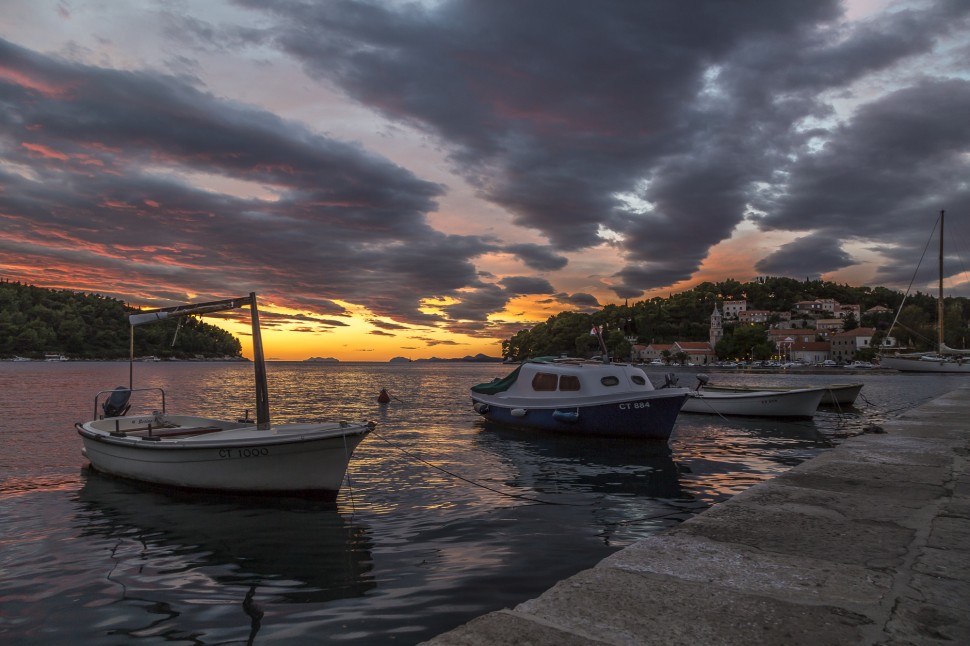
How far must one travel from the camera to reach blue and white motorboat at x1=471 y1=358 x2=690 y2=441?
65.8 feet

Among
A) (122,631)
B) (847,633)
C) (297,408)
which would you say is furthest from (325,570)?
(297,408)

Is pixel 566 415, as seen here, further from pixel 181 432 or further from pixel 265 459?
pixel 181 432

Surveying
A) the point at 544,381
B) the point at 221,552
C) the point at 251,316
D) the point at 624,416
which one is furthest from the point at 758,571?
the point at 544,381

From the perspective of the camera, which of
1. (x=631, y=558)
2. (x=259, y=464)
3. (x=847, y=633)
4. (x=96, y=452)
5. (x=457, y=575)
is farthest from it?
(x=96, y=452)

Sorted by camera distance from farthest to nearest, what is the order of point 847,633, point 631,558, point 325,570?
point 325,570, point 631,558, point 847,633

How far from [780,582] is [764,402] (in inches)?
1079

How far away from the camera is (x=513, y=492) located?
13.0 meters

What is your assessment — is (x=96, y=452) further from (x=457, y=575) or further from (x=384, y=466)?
(x=457, y=575)

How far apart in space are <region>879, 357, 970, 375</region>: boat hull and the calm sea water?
115 m

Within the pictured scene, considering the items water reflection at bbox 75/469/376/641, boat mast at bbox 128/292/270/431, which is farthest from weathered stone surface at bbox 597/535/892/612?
boat mast at bbox 128/292/270/431

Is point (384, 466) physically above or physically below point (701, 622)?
below

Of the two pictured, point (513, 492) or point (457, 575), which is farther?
point (513, 492)

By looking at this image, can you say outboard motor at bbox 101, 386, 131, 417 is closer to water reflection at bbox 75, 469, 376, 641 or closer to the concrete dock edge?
water reflection at bbox 75, 469, 376, 641

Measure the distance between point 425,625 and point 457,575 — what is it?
1555 millimetres
